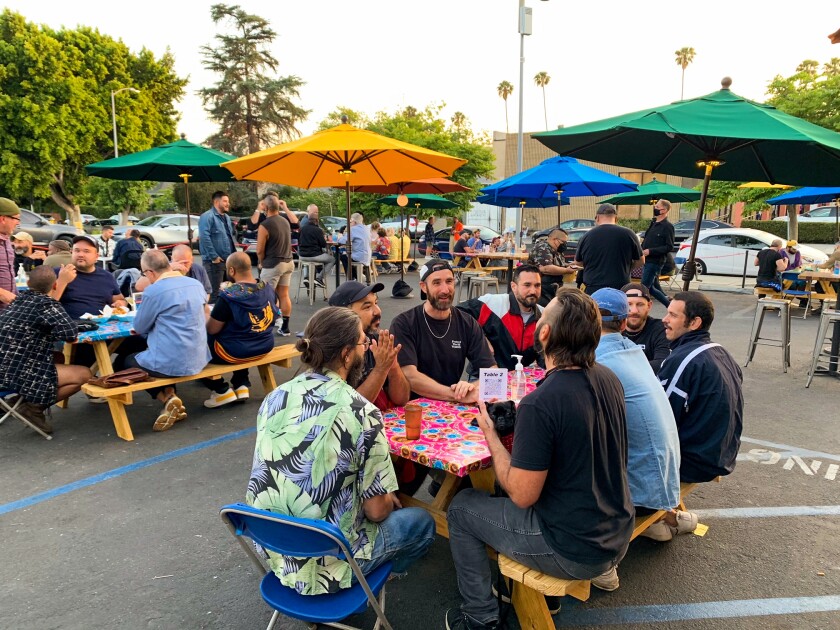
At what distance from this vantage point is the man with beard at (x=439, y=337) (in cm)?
376

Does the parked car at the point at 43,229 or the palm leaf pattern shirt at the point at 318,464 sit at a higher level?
the parked car at the point at 43,229

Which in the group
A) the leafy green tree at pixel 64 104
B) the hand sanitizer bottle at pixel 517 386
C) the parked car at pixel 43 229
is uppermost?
the leafy green tree at pixel 64 104

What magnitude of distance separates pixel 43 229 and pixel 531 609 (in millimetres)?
23987

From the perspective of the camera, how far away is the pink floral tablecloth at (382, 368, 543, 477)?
255 cm

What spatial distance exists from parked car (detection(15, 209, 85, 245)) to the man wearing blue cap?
22.6m

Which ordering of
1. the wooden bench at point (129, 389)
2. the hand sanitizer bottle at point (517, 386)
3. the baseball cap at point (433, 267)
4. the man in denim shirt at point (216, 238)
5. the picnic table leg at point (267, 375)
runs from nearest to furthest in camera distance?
the hand sanitizer bottle at point (517, 386), the baseball cap at point (433, 267), the wooden bench at point (129, 389), the picnic table leg at point (267, 375), the man in denim shirt at point (216, 238)

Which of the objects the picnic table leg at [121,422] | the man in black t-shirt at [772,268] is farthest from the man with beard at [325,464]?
the man in black t-shirt at [772,268]

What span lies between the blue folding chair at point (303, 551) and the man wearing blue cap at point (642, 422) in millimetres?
1246

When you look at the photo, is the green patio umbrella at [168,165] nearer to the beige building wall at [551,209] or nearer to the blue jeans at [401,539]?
the blue jeans at [401,539]

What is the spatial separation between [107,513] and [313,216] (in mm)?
8946

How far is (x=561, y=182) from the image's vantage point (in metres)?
9.97

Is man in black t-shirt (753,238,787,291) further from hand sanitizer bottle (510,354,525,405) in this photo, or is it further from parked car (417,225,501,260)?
hand sanitizer bottle (510,354,525,405)

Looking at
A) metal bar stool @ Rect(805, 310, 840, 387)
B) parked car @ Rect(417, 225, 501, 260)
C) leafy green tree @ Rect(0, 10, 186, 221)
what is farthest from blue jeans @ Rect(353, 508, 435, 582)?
leafy green tree @ Rect(0, 10, 186, 221)

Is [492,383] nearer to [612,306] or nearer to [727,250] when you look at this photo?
[612,306]
